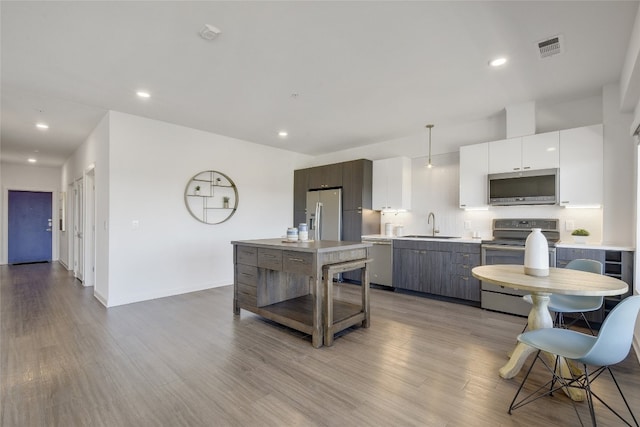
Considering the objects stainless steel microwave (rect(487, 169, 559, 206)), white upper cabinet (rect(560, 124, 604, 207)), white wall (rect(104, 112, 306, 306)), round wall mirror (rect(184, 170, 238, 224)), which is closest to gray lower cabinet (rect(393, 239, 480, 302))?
stainless steel microwave (rect(487, 169, 559, 206))

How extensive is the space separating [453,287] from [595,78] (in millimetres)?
2853

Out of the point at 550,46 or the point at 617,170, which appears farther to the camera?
the point at 617,170

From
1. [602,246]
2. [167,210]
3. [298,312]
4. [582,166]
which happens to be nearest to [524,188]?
[582,166]

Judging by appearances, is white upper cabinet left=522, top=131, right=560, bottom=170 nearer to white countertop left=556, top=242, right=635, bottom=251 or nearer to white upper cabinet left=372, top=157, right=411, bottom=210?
white countertop left=556, top=242, right=635, bottom=251

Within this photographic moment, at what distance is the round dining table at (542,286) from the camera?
1.83 metres

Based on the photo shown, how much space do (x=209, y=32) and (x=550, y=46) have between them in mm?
2849

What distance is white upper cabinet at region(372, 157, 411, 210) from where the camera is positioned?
517 cm

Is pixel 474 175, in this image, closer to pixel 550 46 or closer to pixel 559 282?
pixel 550 46

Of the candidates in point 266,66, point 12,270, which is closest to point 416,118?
point 266,66

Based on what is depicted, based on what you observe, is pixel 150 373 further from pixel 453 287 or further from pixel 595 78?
pixel 595 78

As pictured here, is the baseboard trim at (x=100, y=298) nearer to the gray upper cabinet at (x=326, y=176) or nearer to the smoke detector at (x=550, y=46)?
the gray upper cabinet at (x=326, y=176)

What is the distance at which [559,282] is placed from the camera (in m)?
2.00

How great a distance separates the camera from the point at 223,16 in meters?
2.21

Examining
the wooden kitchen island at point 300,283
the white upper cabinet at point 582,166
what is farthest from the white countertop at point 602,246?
the wooden kitchen island at point 300,283
